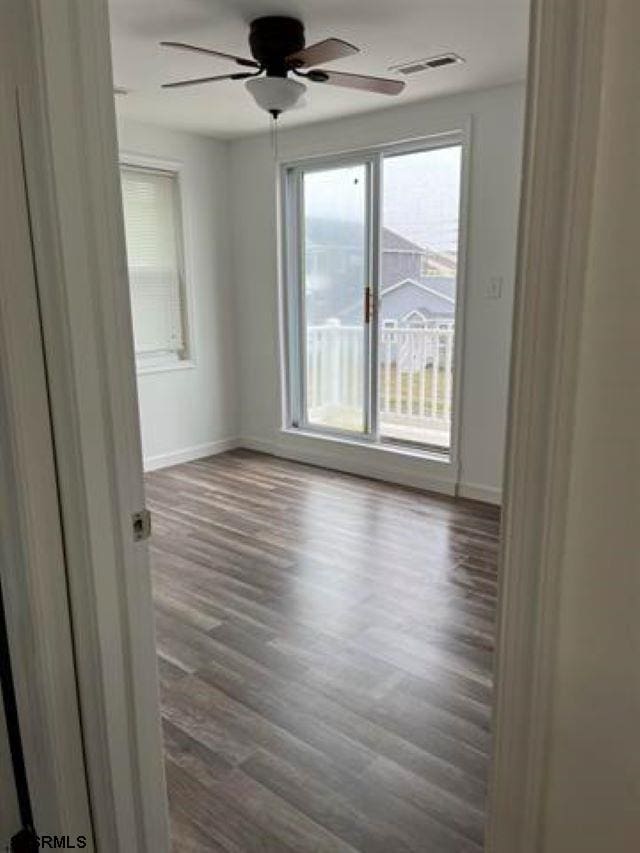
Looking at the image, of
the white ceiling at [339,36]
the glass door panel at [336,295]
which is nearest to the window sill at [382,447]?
the glass door panel at [336,295]

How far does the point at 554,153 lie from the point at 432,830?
5.51 feet

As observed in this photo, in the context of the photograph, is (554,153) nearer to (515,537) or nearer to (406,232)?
(515,537)

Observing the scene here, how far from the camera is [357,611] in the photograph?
2.75m

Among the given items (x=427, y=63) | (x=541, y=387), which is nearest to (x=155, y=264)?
(x=427, y=63)

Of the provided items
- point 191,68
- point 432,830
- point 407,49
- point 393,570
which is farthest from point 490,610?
point 191,68

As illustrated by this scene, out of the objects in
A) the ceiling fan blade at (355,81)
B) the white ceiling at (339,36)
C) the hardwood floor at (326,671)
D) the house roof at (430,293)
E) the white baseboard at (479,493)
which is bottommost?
the hardwood floor at (326,671)

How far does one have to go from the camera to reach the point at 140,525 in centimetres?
122

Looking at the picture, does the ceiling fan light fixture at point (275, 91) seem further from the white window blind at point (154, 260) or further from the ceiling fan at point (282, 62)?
the white window blind at point (154, 260)

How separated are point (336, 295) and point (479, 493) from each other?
183 cm

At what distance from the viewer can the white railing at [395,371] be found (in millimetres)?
4520

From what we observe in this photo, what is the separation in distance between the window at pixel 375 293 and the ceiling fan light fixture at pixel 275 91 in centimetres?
150

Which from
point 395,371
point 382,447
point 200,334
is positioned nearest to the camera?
point 382,447

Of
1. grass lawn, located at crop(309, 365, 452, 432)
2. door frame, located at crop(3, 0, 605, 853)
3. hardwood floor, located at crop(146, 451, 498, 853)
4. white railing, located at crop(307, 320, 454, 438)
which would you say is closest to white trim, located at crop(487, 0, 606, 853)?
door frame, located at crop(3, 0, 605, 853)

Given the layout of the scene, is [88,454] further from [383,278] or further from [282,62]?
[383,278]
